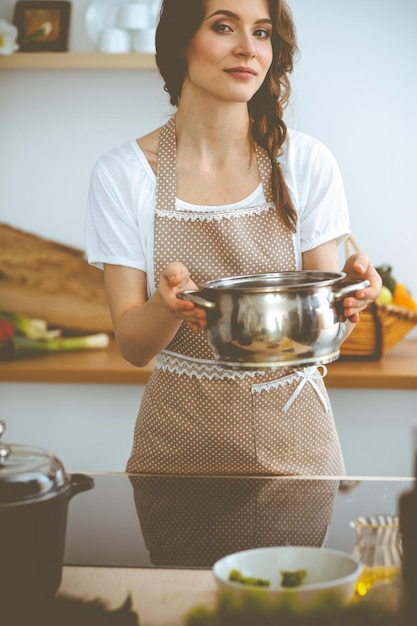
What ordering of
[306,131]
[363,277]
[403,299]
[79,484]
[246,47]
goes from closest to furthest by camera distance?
1. [79,484]
2. [363,277]
3. [246,47]
4. [403,299]
5. [306,131]

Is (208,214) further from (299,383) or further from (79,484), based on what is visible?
(79,484)

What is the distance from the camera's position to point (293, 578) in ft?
3.14

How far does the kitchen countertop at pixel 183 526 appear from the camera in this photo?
1.06 meters

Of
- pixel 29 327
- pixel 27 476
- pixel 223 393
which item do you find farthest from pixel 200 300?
pixel 29 327

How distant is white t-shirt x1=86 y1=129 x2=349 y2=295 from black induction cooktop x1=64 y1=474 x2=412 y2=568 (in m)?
0.47

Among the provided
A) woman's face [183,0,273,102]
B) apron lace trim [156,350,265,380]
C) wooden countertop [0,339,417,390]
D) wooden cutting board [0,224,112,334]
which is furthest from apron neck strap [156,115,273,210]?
wooden cutting board [0,224,112,334]

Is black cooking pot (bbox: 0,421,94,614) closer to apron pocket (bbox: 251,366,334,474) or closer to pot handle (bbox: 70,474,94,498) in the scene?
pot handle (bbox: 70,474,94,498)

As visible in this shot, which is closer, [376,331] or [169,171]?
[169,171]

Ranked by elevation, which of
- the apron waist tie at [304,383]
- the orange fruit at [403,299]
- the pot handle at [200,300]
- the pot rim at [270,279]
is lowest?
the apron waist tie at [304,383]

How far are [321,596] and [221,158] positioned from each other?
108 centimetres

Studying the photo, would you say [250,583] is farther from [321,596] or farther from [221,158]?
[221,158]

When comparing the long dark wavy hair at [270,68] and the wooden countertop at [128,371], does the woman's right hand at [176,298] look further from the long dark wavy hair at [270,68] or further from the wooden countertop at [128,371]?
the wooden countertop at [128,371]

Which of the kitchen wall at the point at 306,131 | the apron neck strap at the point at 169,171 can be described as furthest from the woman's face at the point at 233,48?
the kitchen wall at the point at 306,131

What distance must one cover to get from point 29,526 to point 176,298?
1.53ft
